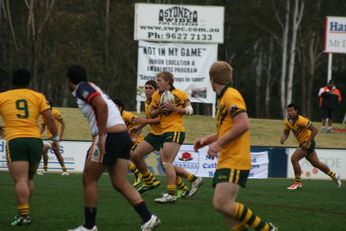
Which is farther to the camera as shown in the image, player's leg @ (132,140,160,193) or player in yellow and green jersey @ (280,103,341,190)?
player in yellow and green jersey @ (280,103,341,190)

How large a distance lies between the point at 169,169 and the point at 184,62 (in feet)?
66.3

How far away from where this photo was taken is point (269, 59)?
2234 inches

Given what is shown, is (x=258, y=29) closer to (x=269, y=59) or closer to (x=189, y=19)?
(x=269, y=59)

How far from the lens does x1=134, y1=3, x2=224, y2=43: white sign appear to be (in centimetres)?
3256

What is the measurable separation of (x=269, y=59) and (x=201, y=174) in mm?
32308

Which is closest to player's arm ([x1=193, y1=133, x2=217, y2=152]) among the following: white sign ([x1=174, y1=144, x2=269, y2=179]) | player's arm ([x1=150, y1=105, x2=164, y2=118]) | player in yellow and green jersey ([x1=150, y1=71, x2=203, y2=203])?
player in yellow and green jersey ([x1=150, y1=71, x2=203, y2=203])

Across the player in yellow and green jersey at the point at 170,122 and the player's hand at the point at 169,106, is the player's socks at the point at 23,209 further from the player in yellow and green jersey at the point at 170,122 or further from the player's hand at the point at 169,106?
the player's hand at the point at 169,106

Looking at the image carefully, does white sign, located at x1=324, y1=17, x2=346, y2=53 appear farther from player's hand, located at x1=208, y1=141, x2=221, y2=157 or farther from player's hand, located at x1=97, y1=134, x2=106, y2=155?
player's hand, located at x1=208, y1=141, x2=221, y2=157

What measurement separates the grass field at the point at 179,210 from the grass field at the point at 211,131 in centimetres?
1523

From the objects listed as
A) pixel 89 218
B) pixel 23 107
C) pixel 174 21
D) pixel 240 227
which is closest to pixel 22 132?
pixel 23 107

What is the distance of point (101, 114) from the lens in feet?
29.8

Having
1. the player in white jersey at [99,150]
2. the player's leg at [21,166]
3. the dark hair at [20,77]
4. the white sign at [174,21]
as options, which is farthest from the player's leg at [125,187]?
the white sign at [174,21]

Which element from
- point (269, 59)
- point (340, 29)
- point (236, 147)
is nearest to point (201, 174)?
point (340, 29)

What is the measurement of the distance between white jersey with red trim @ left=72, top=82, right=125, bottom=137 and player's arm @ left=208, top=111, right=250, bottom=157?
1.66m
